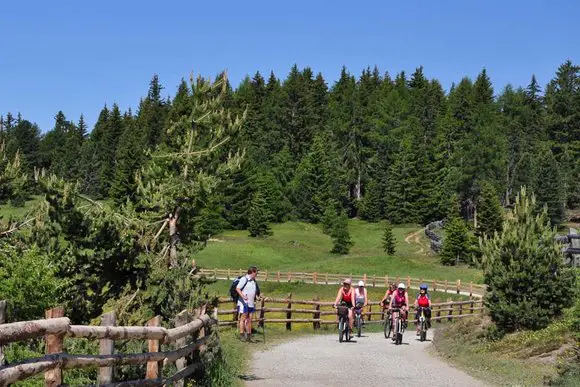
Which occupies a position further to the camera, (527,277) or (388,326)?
(388,326)

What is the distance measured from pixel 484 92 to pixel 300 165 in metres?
43.4

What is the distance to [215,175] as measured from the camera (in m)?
23.1

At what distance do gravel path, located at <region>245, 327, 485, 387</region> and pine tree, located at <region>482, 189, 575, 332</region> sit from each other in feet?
8.31

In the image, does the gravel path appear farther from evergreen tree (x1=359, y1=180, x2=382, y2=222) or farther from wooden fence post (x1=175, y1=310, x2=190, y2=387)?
evergreen tree (x1=359, y1=180, x2=382, y2=222)

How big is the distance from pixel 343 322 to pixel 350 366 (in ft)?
21.1

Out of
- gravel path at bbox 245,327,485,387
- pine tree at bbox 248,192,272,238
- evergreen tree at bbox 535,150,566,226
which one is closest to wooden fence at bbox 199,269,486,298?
pine tree at bbox 248,192,272,238

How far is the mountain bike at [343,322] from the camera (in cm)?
2233

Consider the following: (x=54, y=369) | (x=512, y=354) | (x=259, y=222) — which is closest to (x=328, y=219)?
(x=259, y=222)

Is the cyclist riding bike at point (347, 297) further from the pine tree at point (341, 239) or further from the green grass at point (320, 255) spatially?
the pine tree at point (341, 239)

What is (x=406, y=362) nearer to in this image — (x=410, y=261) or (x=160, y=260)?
(x=160, y=260)

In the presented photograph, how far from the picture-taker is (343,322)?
2288cm

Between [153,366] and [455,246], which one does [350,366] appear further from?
[455,246]

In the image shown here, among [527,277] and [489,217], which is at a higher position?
[489,217]

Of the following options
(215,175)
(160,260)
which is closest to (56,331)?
(160,260)
